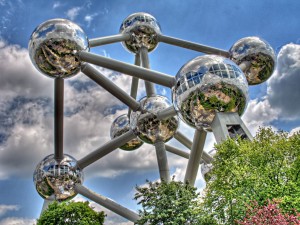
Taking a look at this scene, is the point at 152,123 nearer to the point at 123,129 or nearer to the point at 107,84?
the point at 107,84

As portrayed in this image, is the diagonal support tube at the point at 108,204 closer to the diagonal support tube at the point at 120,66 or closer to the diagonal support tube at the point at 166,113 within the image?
the diagonal support tube at the point at 166,113

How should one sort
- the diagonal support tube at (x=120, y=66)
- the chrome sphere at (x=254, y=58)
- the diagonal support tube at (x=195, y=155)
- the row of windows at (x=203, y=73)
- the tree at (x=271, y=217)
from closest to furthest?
the tree at (x=271, y=217), the row of windows at (x=203, y=73), the diagonal support tube at (x=120, y=66), the diagonal support tube at (x=195, y=155), the chrome sphere at (x=254, y=58)

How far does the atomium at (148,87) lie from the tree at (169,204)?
145 centimetres

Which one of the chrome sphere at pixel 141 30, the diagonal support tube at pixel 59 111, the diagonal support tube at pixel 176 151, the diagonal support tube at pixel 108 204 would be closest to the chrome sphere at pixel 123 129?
the diagonal support tube at pixel 176 151

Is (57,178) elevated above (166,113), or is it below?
below

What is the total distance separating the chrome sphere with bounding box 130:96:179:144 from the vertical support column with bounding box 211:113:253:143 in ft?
14.1

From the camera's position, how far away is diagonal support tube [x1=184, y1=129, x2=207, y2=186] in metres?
12.1

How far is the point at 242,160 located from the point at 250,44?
747 cm

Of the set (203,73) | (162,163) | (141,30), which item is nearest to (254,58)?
(141,30)

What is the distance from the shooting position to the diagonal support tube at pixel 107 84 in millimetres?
13941

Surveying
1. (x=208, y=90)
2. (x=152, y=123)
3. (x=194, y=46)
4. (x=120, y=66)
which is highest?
(x=194, y=46)

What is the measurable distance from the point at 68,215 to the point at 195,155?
5.57m

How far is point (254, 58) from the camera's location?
14.5 meters

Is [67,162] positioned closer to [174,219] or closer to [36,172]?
[36,172]
